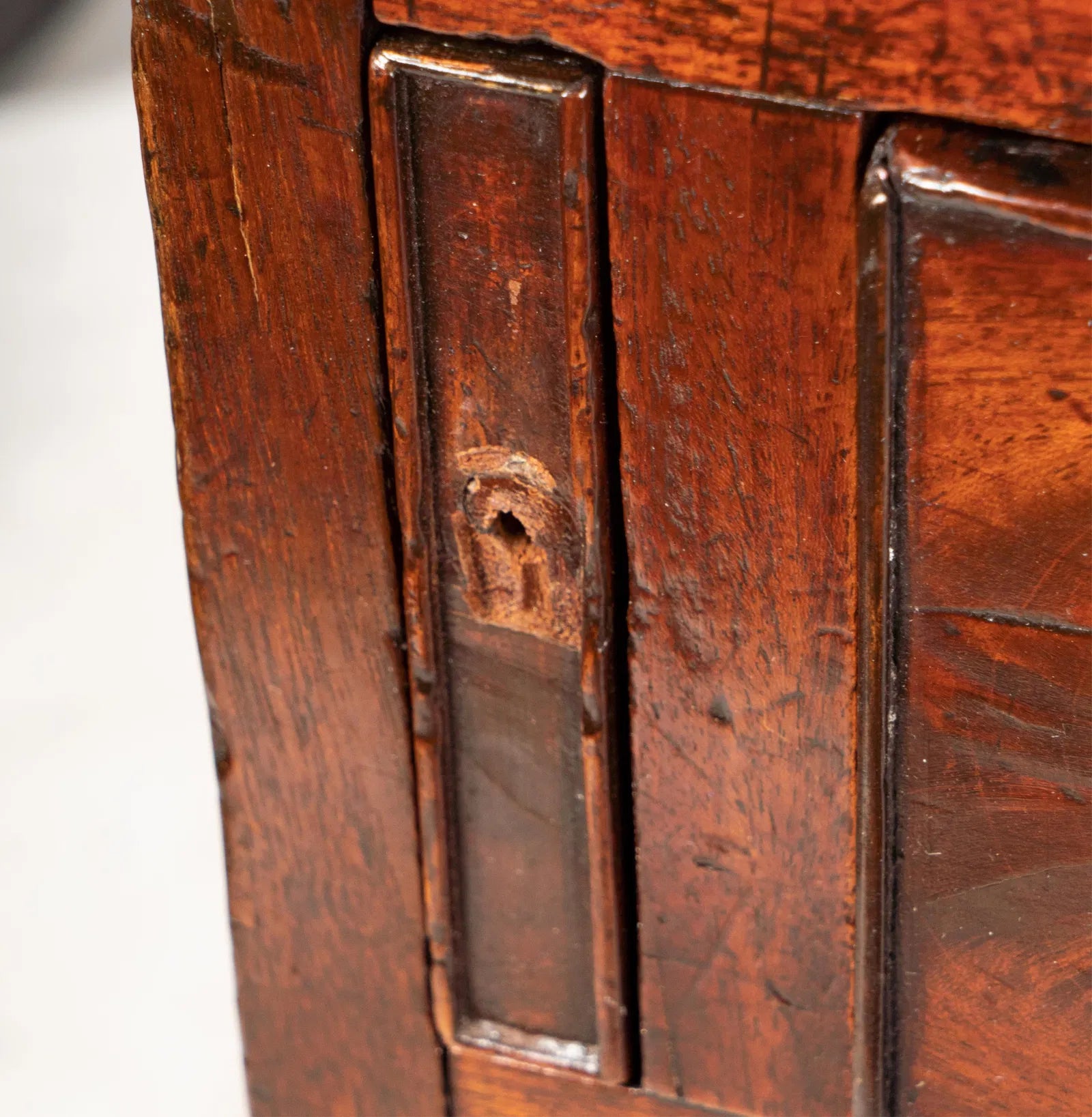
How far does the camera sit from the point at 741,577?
1141 mm

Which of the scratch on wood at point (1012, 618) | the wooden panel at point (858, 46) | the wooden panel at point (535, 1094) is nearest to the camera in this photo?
the wooden panel at point (858, 46)

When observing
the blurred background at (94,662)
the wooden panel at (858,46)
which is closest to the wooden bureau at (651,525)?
the wooden panel at (858,46)

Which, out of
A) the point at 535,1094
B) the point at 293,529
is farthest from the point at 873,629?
the point at 535,1094

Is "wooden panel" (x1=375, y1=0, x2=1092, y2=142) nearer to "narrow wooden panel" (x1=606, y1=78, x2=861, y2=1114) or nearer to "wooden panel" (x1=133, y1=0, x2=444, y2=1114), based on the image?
"narrow wooden panel" (x1=606, y1=78, x2=861, y2=1114)

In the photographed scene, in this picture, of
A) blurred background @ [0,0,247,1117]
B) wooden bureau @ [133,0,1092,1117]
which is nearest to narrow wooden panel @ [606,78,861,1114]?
wooden bureau @ [133,0,1092,1117]

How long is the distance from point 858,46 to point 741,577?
0.94 feet

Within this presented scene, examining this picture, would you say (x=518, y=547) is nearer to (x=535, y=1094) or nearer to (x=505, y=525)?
(x=505, y=525)

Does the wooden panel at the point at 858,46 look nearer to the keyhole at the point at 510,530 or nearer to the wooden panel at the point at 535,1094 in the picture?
the keyhole at the point at 510,530

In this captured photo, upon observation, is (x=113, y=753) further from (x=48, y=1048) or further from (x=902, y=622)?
(x=902, y=622)

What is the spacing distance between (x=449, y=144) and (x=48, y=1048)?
0.94 meters

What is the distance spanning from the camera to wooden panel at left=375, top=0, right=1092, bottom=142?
948 millimetres

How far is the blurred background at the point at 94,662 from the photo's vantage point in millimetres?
1753

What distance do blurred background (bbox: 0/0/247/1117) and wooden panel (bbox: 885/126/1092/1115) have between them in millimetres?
692

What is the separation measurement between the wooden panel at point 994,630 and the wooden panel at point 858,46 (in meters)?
0.02
